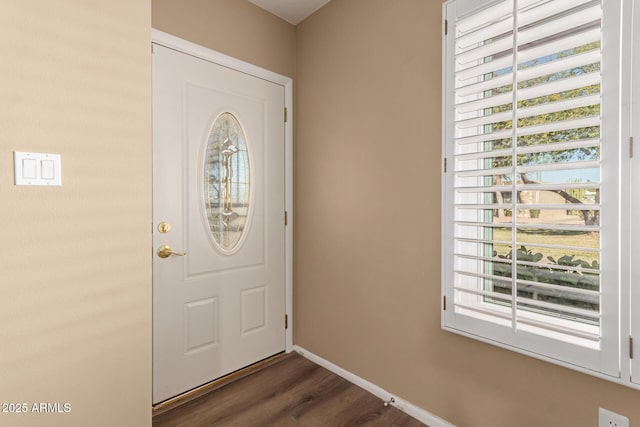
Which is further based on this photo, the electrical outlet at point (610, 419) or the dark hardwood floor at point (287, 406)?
the dark hardwood floor at point (287, 406)

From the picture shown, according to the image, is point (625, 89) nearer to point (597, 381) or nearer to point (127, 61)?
point (597, 381)

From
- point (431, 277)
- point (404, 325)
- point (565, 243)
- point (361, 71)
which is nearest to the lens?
point (565, 243)

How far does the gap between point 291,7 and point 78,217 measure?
202 cm

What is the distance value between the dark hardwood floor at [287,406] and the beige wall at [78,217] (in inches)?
24.5

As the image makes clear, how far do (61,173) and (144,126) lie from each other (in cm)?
34

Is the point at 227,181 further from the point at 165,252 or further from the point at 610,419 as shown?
the point at 610,419

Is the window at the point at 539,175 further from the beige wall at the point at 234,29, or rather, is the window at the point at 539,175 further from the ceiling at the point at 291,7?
the beige wall at the point at 234,29

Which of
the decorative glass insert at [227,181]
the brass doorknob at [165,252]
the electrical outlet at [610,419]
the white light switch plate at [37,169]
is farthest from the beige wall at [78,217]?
the electrical outlet at [610,419]

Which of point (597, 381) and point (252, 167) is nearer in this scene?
point (597, 381)

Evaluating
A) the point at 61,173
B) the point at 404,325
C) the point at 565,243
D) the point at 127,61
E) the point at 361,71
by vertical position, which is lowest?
the point at 404,325

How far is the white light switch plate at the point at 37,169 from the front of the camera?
40.9 inches

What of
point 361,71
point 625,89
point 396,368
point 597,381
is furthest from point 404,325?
point 361,71

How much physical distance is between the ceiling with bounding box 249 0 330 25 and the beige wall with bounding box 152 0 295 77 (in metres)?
0.04

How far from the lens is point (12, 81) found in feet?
3.33
